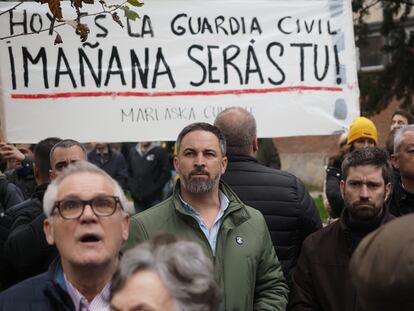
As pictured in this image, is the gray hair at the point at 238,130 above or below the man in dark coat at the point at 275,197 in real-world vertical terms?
above

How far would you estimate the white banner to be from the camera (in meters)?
5.62

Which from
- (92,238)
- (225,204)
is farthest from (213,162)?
(92,238)

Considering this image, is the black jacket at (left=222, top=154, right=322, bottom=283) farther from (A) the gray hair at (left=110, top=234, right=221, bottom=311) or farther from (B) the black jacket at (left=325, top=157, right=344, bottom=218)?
(A) the gray hair at (left=110, top=234, right=221, bottom=311)

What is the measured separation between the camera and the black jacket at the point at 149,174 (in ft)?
36.6

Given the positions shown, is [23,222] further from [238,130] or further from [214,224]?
[238,130]

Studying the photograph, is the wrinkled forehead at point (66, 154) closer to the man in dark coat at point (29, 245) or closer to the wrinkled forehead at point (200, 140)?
the man in dark coat at point (29, 245)

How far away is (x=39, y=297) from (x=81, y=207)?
35cm

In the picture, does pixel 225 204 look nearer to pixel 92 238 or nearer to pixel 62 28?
pixel 92 238

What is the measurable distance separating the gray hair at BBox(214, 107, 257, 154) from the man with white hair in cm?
Result: 174

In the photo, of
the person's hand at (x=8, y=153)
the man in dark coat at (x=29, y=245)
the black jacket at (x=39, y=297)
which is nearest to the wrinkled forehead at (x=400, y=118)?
the person's hand at (x=8, y=153)

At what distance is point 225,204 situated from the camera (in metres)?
Answer: 4.15

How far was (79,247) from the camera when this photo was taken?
9.51ft

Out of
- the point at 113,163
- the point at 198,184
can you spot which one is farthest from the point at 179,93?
the point at 113,163

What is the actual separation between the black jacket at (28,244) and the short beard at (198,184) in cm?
73
